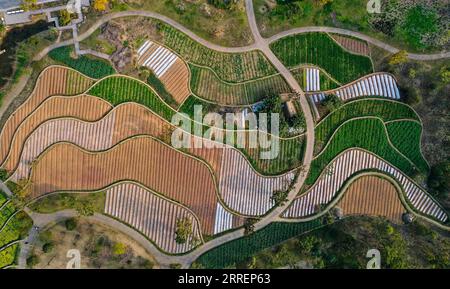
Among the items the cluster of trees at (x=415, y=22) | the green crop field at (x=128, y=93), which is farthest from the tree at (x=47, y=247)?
the cluster of trees at (x=415, y=22)

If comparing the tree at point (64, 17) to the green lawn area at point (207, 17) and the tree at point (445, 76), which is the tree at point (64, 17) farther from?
the tree at point (445, 76)

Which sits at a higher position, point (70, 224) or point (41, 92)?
point (41, 92)

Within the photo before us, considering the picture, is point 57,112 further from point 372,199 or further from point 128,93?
point 372,199

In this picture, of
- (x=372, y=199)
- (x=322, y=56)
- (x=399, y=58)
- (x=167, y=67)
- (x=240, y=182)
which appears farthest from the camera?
(x=322, y=56)

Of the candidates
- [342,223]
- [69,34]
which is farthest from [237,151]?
[69,34]

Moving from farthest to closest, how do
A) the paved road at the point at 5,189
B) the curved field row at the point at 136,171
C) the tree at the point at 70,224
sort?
1. the paved road at the point at 5,189
2. the curved field row at the point at 136,171
3. the tree at the point at 70,224

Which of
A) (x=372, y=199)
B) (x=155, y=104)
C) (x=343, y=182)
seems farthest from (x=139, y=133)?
(x=372, y=199)
